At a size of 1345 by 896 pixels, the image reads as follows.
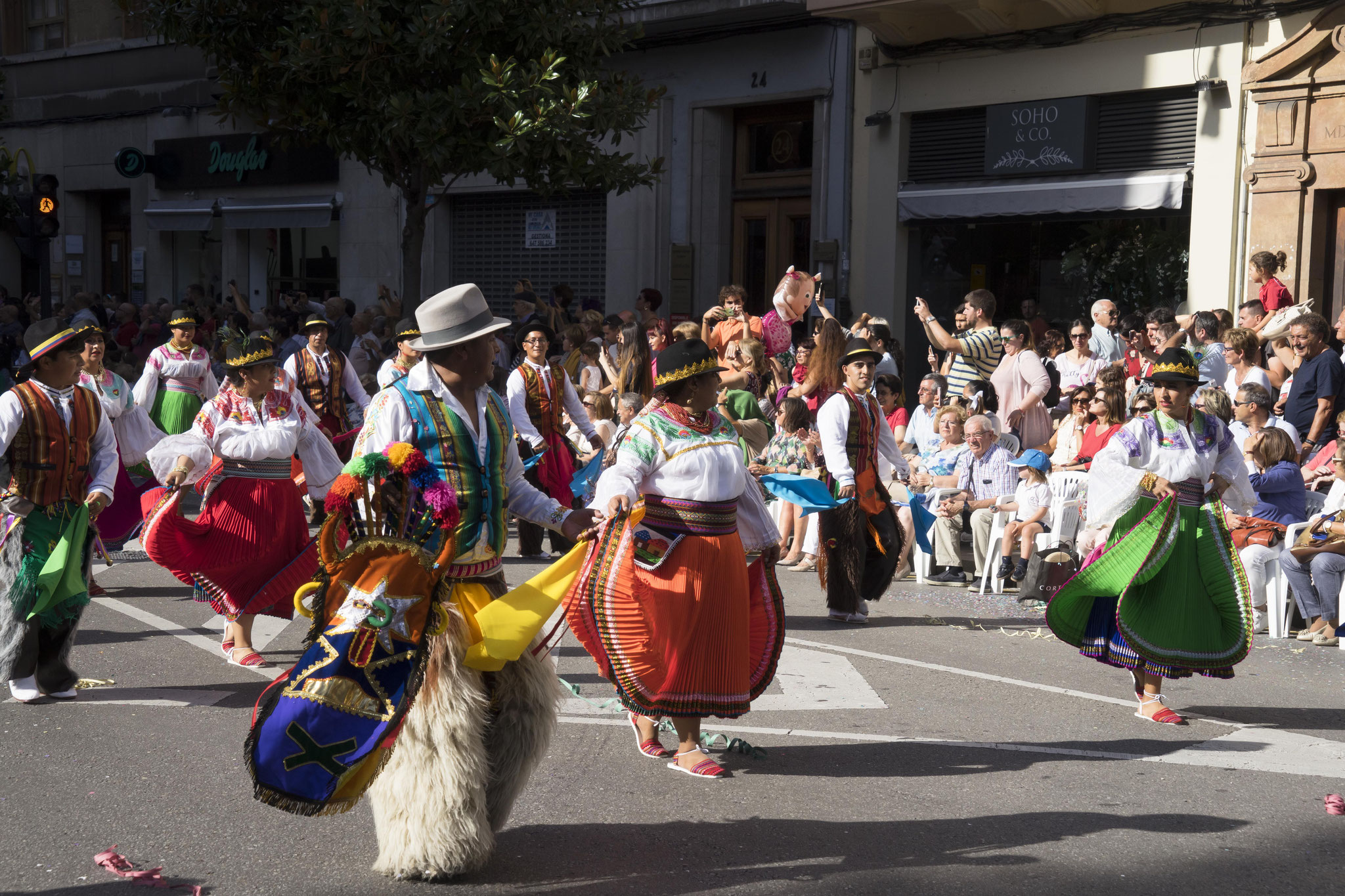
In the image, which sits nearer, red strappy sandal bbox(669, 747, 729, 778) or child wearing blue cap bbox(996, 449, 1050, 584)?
red strappy sandal bbox(669, 747, 729, 778)

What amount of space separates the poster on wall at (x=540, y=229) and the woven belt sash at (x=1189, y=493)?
52.7 feet

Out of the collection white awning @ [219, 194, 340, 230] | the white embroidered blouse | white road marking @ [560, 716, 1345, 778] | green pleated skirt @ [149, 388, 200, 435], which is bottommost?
white road marking @ [560, 716, 1345, 778]

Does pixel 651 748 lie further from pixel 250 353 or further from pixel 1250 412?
pixel 1250 412

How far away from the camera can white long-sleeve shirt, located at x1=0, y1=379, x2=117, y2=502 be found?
21.3 feet

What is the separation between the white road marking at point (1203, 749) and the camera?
19.4 ft

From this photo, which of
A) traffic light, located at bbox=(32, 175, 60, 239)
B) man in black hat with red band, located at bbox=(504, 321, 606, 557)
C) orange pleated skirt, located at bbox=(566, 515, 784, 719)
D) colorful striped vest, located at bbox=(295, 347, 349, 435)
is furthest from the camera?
traffic light, located at bbox=(32, 175, 60, 239)

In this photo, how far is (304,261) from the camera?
84.9 feet

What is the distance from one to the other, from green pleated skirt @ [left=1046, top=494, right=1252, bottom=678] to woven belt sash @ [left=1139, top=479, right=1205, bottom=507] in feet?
0.05

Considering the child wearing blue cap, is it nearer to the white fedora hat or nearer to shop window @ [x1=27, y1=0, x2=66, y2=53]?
the white fedora hat

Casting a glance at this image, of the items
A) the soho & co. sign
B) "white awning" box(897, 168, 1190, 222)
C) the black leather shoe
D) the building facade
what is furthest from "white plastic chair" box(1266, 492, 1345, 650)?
the soho & co. sign

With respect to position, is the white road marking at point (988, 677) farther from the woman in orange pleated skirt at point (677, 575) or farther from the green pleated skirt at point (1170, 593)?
the woman in orange pleated skirt at point (677, 575)

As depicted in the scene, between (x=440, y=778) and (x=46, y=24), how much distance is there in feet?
97.5

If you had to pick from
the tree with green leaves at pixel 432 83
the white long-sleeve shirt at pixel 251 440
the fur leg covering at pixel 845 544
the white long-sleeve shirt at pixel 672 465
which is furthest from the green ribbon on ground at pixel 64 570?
the tree with green leaves at pixel 432 83

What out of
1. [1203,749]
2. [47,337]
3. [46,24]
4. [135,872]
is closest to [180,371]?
[47,337]
